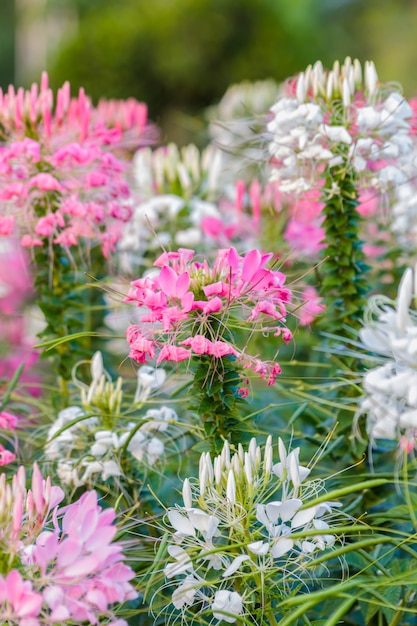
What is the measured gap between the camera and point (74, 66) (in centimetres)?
770

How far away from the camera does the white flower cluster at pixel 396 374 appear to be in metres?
0.89

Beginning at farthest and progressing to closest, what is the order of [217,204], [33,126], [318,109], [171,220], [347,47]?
[347,47] < [217,204] < [171,220] < [33,126] < [318,109]

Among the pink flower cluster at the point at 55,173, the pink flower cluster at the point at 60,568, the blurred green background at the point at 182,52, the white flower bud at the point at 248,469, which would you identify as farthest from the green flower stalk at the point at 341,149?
the blurred green background at the point at 182,52

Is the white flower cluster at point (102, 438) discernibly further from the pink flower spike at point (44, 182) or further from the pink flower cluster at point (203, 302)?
the pink flower spike at point (44, 182)

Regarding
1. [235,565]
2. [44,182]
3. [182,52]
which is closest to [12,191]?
[44,182]

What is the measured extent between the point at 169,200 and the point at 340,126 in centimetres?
76

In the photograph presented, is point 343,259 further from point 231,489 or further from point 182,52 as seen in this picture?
point 182,52

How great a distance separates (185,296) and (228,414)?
0.22m

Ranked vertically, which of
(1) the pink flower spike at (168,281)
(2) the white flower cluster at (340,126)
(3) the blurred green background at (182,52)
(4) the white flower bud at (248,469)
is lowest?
(4) the white flower bud at (248,469)

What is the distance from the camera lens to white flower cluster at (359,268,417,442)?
2.92 ft

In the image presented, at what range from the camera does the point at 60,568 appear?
34.2 inches

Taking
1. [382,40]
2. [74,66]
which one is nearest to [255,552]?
[74,66]

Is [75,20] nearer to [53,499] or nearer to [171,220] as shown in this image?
[171,220]

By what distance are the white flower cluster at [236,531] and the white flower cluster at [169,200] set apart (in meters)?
1.11
